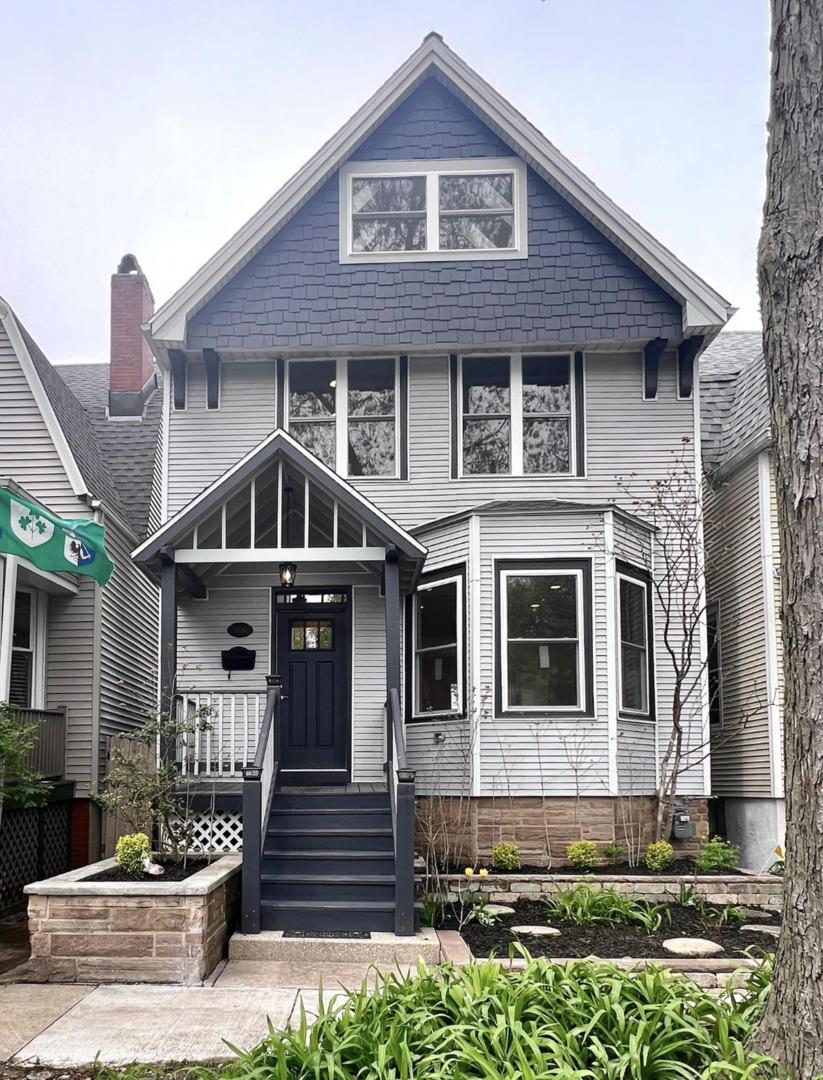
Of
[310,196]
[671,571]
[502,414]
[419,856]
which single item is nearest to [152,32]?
[310,196]

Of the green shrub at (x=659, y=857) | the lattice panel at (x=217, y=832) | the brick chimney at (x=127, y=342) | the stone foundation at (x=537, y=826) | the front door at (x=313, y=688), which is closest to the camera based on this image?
the lattice panel at (x=217, y=832)

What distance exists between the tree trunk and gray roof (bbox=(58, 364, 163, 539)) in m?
11.7

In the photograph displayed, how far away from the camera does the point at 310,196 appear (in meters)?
12.9

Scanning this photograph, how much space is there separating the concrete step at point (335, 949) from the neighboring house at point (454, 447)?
10.7 ft

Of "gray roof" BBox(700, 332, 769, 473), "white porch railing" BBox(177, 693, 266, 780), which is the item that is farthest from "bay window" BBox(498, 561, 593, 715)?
"gray roof" BBox(700, 332, 769, 473)

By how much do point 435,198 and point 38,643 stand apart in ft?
24.0

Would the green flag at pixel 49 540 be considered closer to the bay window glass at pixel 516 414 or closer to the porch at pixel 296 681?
the porch at pixel 296 681

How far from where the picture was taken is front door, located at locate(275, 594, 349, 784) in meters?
12.0

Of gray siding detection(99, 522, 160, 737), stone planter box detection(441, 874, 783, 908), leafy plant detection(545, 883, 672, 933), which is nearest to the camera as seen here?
leafy plant detection(545, 883, 672, 933)

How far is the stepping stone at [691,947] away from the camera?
7.86 meters

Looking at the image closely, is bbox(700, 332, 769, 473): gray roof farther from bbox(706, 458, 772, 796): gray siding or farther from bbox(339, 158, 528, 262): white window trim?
bbox(339, 158, 528, 262): white window trim

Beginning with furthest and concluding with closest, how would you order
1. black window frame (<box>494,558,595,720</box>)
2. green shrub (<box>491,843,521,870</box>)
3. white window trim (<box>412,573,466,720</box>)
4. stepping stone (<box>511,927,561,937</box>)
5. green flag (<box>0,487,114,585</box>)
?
white window trim (<box>412,573,466,720</box>), black window frame (<box>494,558,595,720</box>), green shrub (<box>491,843,521,870</box>), green flag (<box>0,487,114,585</box>), stepping stone (<box>511,927,561,937</box>)

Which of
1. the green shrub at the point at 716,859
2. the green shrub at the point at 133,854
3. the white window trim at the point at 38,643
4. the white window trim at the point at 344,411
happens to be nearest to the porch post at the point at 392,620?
the green shrub at the point at 133,854

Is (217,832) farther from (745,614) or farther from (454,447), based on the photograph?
(745,614)
